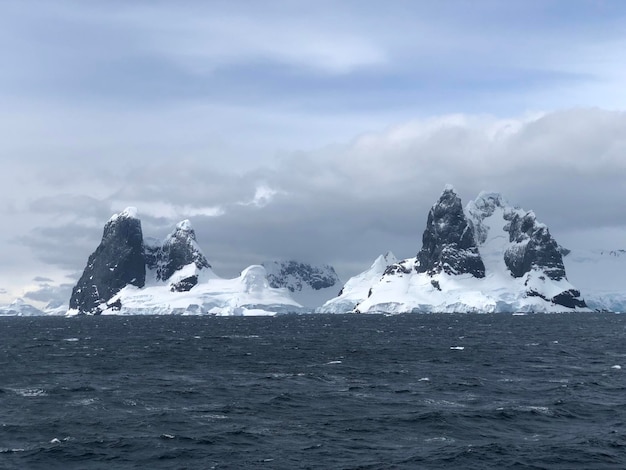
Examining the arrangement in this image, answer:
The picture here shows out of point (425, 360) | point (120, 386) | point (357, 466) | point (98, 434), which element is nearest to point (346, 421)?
point (357, 466)

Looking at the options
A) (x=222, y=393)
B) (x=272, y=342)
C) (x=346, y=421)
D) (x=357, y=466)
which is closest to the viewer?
(x=357, y=466)

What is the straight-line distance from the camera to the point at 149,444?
185 ft

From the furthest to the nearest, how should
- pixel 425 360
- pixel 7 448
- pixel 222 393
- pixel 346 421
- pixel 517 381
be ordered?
pixel 425 360
pixel 517 381
pixel 222 393
pixel 346 421
pixel 7 448

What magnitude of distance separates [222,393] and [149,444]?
24737 mm

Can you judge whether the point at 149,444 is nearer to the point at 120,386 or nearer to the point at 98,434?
the point at 98,434

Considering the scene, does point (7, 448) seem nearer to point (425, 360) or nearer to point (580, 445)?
point (580, 445)

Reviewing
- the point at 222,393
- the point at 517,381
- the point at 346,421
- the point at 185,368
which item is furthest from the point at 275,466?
the point at 185,368

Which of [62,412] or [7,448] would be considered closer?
[7,448]

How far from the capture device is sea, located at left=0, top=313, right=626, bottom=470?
5316 cm

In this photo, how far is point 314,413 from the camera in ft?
225

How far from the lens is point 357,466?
50.5 m

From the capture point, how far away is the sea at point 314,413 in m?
53.2

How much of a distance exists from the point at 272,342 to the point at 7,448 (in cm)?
11170

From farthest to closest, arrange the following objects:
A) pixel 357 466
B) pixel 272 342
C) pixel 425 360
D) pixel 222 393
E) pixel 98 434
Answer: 1. pixel 272 342
2. pixel 425 360
3. pixel 222 393
4. pixel 98 434
5. pixel 357 466
